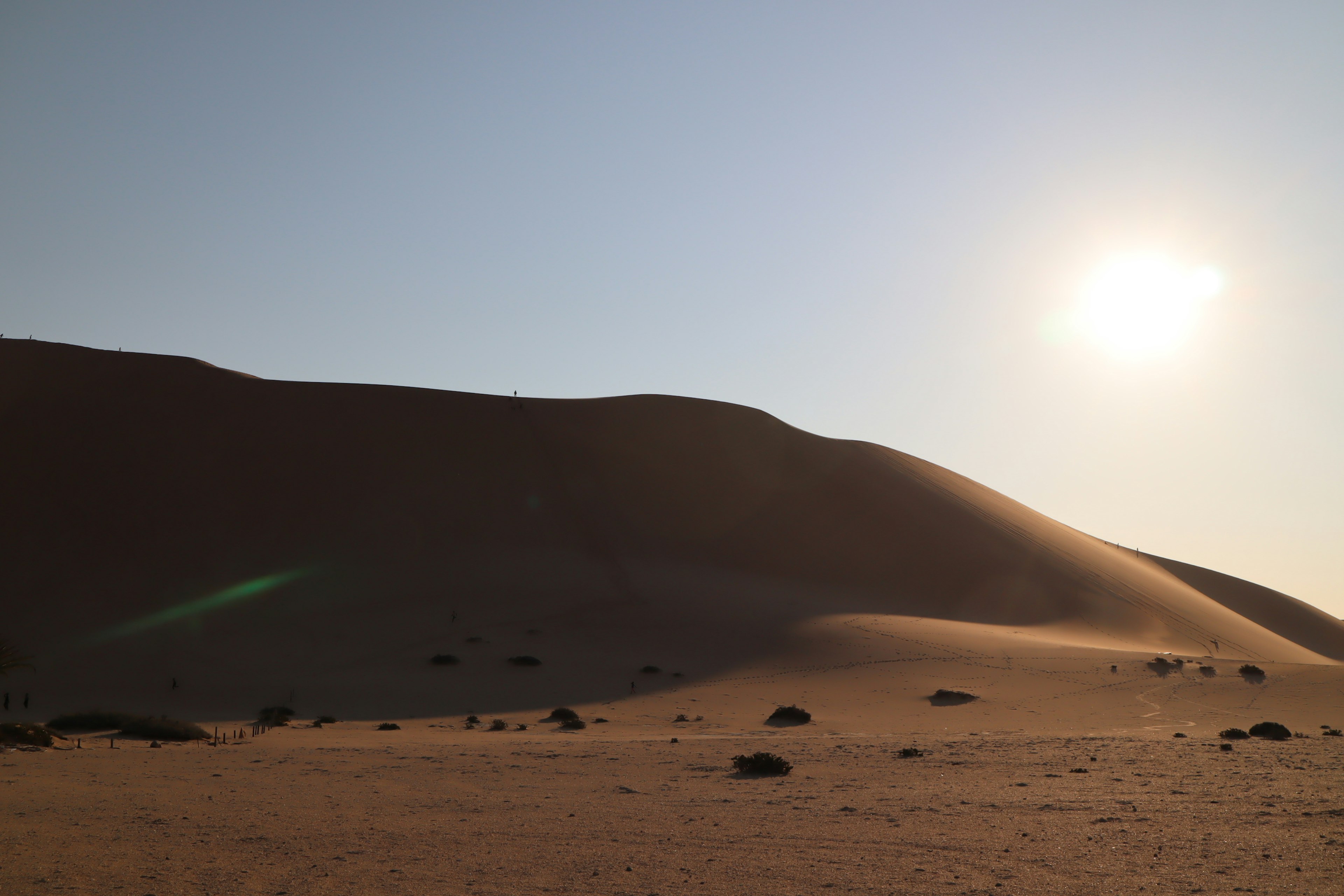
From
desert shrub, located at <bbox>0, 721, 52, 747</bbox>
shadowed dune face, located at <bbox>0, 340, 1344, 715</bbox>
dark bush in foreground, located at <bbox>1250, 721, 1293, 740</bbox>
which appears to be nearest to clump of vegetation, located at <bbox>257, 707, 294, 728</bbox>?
shadowed dune face, located at <bbox>0, 340, 1344, 715</bbox>

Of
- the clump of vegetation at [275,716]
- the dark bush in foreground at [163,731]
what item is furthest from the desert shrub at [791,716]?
the dark bush in foreground at [163,731]

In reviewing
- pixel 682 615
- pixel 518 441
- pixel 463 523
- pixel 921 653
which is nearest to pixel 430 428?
pixel 518 441

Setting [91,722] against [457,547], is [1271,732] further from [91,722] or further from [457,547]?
[457,547]

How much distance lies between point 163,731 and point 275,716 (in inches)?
136

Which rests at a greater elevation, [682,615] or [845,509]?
[845,509]

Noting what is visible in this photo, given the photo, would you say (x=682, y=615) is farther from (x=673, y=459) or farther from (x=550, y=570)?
(x=673, y=459)

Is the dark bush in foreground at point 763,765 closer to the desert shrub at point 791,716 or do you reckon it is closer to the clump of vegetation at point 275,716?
the desert shrub at point 791,716

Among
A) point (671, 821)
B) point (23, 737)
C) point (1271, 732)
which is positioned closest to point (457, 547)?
point (23, 737)

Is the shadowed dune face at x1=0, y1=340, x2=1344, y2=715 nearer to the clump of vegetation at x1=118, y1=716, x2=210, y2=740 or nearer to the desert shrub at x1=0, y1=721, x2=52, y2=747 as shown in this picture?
the clump of vegetation at x1=118, y1=716, x2=210, y2=740

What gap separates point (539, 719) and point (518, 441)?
26389mm

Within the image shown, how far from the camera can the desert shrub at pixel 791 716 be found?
62.2 feet

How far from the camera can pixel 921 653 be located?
2722cm

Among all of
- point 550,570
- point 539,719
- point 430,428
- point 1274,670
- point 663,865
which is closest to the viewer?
point 663,865

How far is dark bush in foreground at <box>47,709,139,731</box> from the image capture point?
1592 cm
